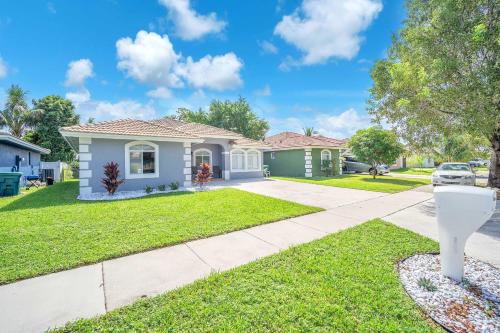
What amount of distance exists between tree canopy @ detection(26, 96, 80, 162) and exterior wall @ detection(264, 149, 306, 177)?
2444 centimetres

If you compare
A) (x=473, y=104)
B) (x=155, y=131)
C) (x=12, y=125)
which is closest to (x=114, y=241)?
(x=155, y=131)

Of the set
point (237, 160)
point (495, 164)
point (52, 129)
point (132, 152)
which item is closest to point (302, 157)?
point (237, 160)

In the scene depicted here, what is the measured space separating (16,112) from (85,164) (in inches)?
1125

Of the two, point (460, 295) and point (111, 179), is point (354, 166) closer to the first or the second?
point (111, 179)

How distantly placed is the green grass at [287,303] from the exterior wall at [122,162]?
33.8 ft

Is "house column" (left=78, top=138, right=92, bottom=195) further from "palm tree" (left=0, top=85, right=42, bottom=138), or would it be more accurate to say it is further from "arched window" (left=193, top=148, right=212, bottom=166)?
"palm tree" (left=0, top=85, right=42, bottom=138)

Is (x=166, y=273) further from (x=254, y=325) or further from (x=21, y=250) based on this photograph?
(x=21, y=250)

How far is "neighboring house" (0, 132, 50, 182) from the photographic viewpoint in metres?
14.4

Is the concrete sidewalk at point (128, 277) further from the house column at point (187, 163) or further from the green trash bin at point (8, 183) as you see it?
the green trash bin at point (8, 183)

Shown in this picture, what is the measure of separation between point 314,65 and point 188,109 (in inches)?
1039

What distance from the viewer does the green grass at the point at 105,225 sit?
400 cm

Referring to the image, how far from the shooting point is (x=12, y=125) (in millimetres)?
27859

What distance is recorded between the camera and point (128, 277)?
3.43 metres

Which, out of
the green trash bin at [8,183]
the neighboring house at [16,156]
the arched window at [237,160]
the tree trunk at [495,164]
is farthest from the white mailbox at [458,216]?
the neighboring house at [16,156]
